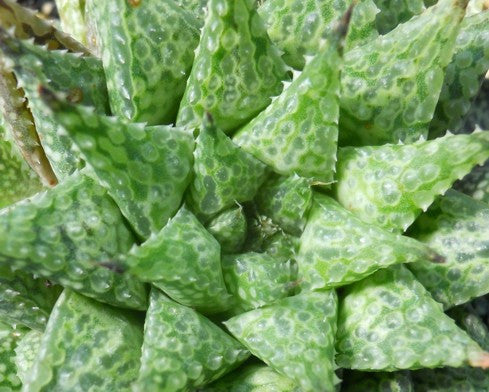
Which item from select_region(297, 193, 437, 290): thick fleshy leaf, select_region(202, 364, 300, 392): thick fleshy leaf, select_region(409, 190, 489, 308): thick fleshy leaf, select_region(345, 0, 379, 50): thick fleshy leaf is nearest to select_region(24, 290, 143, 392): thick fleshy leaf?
select_region(202, 364, 300, 392): thick fleshy leaf

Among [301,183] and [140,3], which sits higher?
[140,3]

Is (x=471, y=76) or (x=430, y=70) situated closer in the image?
(x=430, y=70)

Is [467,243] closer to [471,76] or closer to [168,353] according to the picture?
[471,76]

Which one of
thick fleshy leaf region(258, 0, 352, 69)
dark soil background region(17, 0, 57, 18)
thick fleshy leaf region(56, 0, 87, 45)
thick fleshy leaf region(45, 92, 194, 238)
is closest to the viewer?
thick fleshy leaf region(45, 92, 194, 238)

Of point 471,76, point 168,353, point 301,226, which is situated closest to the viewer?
point 168,353

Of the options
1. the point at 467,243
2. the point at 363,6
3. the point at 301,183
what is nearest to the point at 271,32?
the point at 363,6

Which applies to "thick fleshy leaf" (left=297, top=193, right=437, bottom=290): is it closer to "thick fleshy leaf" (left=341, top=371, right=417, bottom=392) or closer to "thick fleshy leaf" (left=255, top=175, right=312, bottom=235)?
"thick fleshy leaf" (left=255, top=175, right=312, bottom=235)
